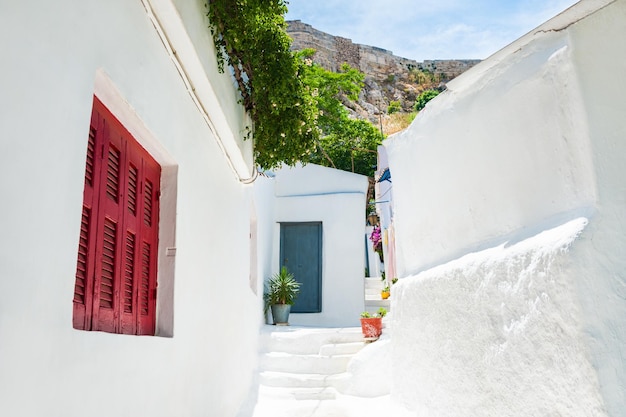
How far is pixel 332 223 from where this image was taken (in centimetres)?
1114

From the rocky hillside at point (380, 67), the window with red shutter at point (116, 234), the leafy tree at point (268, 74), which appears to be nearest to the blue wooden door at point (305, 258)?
the leafy tree at point (268, 74)

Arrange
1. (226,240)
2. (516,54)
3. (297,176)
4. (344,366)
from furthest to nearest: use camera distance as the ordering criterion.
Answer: (297,176) → (344,366) → (226,240) → (516,54)

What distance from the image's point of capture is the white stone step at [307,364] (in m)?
7.61

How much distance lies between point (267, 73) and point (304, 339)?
13.8 ft

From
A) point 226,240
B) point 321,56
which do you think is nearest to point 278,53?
point 226,240

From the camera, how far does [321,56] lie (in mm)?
39469

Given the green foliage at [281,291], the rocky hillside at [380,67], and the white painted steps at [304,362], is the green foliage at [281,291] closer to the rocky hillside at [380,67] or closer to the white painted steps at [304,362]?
the white painted steps at [304,362]

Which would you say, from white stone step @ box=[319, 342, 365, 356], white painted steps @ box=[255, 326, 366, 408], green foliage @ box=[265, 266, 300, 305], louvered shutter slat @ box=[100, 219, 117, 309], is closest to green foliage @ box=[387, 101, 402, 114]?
green foliage @ box=[265, 266, 300, 305]

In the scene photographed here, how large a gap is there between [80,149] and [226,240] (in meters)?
3.31

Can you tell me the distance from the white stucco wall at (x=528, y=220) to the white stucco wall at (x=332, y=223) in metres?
5.91

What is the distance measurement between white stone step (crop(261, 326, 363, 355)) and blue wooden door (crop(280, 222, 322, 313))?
2.40 metres

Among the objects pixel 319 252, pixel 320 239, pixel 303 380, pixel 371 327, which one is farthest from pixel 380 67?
pixel 303 380

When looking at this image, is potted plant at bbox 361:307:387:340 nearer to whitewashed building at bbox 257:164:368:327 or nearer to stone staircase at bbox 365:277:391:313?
whitewashed building at bbox 257:164:368:327

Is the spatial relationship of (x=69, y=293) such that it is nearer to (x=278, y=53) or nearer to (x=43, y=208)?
(x=43, y=208)
